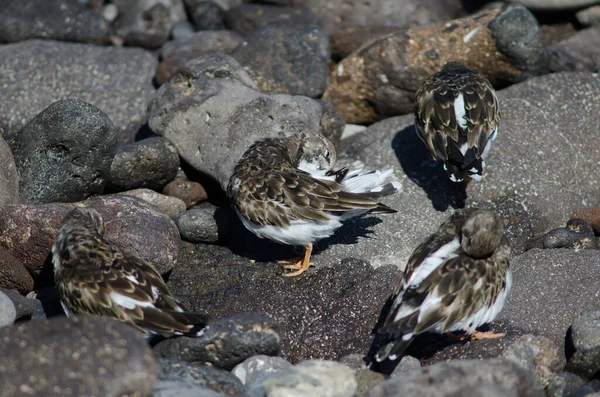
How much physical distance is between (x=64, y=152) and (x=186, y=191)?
1.36 m

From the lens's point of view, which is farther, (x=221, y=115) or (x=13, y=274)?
(x=221, y=115)

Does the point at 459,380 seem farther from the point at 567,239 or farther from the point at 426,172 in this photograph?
the point at 426,172

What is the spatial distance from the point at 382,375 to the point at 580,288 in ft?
7.30

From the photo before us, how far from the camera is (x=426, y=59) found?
9.73 metres

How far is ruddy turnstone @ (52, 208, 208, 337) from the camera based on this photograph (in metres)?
5.86

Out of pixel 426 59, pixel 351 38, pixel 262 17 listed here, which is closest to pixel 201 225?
pixel 426 59

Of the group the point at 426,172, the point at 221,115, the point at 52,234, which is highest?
the point at 52,234

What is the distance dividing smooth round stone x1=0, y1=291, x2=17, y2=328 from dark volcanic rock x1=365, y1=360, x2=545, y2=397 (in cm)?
284

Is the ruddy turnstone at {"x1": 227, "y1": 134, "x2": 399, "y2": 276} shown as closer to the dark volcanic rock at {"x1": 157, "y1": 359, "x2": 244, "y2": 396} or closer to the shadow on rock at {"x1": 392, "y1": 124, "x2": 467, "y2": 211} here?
the shadow on rock at {"x1": 392, "y1": 124, "x2": 467, "y2": 211}

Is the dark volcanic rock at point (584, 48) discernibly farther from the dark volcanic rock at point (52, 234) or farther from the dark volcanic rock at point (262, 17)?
the dark volcanic rock at point (52, 234)

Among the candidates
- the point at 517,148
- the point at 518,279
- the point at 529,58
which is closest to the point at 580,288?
the point at 518,279

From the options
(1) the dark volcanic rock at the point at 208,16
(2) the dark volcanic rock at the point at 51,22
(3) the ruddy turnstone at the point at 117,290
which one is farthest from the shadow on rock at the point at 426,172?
(2) the dark volcanic rock at the point at 51,22

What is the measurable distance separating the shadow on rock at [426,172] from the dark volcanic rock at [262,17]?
363 cm

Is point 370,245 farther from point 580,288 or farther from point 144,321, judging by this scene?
point 144,321
